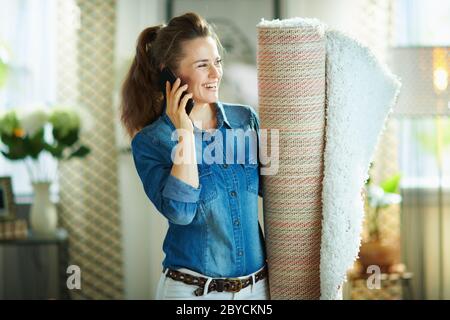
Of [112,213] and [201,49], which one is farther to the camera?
[112,213]

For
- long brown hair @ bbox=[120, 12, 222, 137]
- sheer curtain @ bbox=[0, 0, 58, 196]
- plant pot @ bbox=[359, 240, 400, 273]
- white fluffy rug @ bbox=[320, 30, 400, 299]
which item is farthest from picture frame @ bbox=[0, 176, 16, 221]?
white fluffy rug @ bbox=[320, 30, 400, 299]

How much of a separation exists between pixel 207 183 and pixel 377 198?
145 cm

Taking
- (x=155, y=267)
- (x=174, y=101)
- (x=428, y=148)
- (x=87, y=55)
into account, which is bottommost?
(x=155, y=267)

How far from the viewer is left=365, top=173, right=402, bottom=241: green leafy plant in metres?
2.36

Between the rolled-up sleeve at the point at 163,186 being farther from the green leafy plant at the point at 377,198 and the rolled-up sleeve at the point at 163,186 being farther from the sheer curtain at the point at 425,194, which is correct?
the sheer curtain at the point at 425,194

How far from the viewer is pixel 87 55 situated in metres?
2.68

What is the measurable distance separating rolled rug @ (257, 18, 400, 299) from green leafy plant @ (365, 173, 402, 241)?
4.32 feet

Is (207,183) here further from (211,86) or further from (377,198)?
(377,198)
